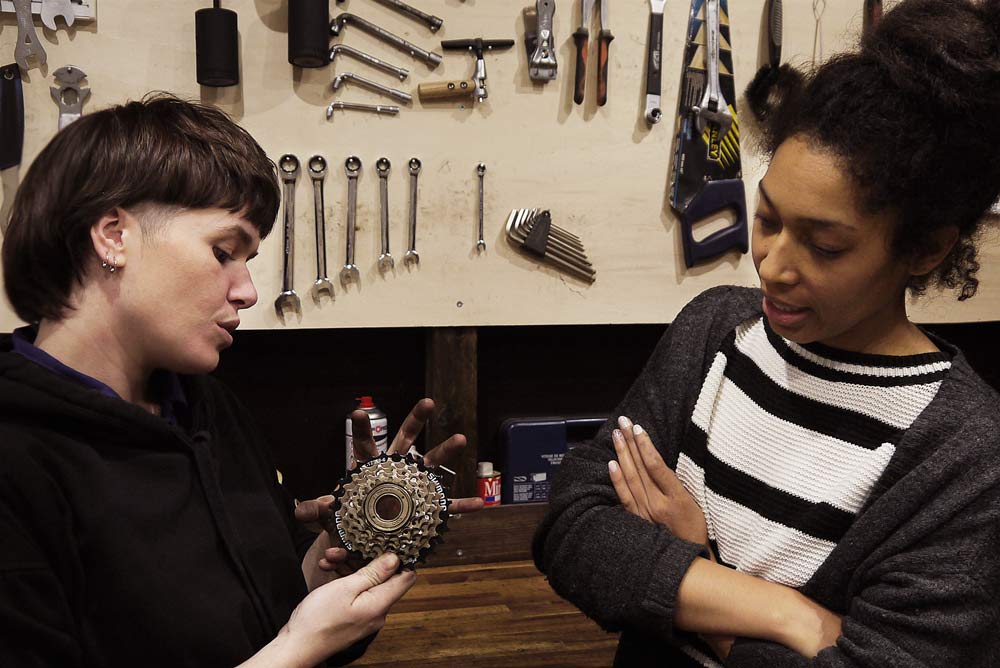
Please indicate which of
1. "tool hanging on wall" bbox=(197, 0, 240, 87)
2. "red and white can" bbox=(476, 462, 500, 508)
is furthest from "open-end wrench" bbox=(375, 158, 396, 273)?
"red and white can" bbox=(476, 462, 500, 508)

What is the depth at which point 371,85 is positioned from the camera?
2.59 metres

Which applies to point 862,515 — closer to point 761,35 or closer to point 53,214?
point 53,214

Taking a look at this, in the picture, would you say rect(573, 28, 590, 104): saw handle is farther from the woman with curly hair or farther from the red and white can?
the woman with curly hair

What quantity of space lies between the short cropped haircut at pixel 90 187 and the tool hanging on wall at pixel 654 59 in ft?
6.15

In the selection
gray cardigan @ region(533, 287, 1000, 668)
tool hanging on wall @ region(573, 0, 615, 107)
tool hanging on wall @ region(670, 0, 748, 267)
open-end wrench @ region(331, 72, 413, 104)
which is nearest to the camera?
gray cardigan @ region(533, 287, 1000, 668)

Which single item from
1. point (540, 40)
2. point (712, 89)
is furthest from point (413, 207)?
point (712, 89)

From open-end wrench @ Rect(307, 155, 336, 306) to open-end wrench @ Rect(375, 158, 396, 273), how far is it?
0.16 metres

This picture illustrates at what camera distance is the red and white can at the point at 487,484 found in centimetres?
291

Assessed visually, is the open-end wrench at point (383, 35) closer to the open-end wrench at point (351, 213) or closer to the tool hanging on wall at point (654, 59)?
the open-end wrench at point (351, 213)

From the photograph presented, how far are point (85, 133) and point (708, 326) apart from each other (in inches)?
35.4

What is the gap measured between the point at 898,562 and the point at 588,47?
2.01 metres

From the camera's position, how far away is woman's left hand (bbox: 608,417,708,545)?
1.29 metres

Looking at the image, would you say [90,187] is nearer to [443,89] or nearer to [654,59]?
[443,89]

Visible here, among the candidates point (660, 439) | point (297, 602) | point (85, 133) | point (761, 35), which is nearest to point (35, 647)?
point (297, 602)
